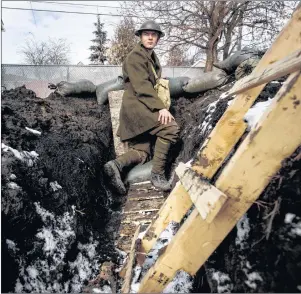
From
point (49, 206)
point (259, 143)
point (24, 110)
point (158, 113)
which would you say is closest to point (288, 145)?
point (259, 143)

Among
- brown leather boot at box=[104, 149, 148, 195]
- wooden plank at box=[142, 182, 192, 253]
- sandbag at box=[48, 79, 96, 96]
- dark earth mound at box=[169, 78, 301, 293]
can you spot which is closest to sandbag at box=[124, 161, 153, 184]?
brown leather boot at box=[104, 149, 148, 195]

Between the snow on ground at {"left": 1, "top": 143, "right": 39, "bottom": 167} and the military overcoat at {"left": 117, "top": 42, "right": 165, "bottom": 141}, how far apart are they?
1.30 m

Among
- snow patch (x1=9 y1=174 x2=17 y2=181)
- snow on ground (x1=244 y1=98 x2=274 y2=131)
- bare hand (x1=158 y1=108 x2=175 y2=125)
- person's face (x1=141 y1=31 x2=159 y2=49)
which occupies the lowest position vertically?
snow patch (x1=9 y1=174 x2=17 y2=181)

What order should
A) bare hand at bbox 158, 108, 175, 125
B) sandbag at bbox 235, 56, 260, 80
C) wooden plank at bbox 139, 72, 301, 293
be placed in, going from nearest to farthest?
1. wooden plank at bbox 139, 72, 301, 293
2. bare hand at bbox 158, 108, 175, 125
3. sandbag at bbox 235, 56, 260, 80

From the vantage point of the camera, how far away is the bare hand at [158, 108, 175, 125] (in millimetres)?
3008

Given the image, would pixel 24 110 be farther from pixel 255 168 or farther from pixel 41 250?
pixel 255 168

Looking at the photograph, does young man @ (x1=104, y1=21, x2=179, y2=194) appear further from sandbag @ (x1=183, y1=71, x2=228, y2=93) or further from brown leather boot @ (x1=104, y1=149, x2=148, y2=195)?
sandbag @ (x1=183, y1=71, x2=228, y2=93)

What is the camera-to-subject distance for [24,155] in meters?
2.08

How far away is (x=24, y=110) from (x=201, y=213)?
8.94ft

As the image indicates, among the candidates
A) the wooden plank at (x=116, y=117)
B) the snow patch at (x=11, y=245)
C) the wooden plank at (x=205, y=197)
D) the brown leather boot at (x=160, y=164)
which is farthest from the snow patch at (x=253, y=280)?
the wooden plank at (x=116, y=117)

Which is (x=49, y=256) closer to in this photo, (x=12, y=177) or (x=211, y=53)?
(x=12, y=177)

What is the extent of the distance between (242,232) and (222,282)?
0.25 meters

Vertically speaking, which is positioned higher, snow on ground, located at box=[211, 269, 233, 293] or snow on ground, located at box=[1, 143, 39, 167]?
snow on ground, located at box=[1, 143, 39, 167]

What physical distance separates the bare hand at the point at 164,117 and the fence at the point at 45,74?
8882mm
